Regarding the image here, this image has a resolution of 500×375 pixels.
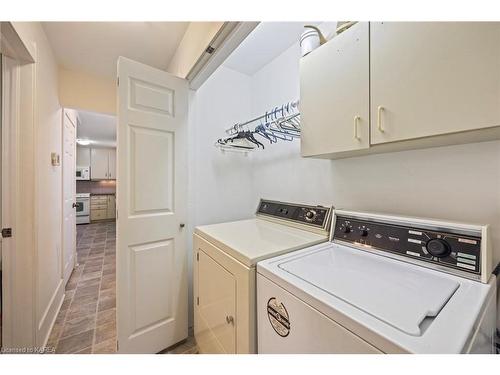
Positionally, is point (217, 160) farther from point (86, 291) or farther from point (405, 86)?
point (86, 291)

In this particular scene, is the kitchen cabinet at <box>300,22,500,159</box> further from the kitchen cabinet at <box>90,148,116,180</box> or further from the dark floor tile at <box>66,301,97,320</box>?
the kitchen cabinet at <box>90,148,116,180</box>

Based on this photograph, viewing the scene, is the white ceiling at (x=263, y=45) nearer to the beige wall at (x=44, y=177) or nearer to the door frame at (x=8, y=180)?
the beige wall at (x=44, y=177)

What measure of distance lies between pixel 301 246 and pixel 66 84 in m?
2.88

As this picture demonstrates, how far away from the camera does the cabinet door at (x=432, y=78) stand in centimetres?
64

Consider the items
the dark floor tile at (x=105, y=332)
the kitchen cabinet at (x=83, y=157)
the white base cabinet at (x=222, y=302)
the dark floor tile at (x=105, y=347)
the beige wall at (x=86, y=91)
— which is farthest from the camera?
the kitchen cabinet at (x=83, y=157)

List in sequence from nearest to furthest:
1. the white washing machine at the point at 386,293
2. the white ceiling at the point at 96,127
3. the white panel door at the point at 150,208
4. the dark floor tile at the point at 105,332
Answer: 1. the white washing machine at the point at 386,293
2. the white panel door at the point at 150,208
3. the dark floor tile at the point at 105,332
4. the white ceiling at the point at 96,127

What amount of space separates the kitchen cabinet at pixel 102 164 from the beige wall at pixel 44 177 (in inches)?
199

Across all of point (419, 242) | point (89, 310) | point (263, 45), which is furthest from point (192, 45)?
point (89, 310)

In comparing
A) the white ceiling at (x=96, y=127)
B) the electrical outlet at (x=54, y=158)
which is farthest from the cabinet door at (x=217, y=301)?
the white ceiling at (x=96, y=127)

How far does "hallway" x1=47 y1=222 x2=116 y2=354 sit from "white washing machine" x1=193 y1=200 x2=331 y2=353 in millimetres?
955

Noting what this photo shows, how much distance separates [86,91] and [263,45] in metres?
2.03

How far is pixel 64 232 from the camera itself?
2.35 meters

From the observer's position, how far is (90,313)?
6.44 ft
